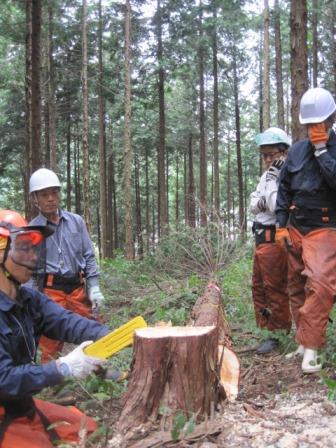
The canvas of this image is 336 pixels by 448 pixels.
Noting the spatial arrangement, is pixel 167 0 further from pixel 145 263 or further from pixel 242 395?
pixel 242 395

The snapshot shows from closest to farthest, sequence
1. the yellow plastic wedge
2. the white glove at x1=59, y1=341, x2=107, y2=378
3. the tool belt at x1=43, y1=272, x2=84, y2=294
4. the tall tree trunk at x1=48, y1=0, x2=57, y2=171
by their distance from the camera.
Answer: the white glove at x1=59, y1=341, x2=107, y2=378, the yellow plastic wedge, the tool belt at x1=43, y1=272, x2=84, y2=294, the tall tree trunk at x1=48, y1=0, x2=57, y2=171

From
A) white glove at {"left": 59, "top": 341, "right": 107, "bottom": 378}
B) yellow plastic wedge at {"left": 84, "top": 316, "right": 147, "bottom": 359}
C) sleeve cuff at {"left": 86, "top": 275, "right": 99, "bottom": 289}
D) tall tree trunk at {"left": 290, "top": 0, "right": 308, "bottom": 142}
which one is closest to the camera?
white glove at {"left": 59, "top": 341, "right": 107, "bottom": 378}

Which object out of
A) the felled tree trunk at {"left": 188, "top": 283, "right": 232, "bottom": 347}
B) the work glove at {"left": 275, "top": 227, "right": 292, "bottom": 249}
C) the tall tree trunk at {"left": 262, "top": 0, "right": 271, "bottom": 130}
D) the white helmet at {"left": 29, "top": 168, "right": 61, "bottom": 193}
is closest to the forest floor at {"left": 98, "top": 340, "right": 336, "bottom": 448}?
the felled tree trunk at {"left": 188, "top": 283, "right": 232, "bottom": 347}

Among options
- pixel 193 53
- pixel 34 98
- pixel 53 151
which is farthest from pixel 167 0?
pixel 34 98

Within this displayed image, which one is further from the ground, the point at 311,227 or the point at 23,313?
the point at 311,227

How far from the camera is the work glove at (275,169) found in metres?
5.12

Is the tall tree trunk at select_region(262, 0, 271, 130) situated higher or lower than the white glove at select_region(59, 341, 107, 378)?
higher

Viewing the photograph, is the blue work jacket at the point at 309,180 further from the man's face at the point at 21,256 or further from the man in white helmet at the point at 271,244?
the man's face at the point at 21,256

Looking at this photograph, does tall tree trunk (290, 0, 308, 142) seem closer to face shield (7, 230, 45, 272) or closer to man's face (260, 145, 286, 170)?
man's face (260, 145, 286, 170)

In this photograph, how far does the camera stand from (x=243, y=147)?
38.0 m

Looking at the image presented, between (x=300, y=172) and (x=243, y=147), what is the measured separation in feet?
112

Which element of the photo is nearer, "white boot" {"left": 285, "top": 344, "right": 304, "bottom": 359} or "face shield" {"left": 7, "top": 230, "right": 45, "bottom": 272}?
"face shield" {"left": 7, "top": 230, "right": 45, "bottom": 272}

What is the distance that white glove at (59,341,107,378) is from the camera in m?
3.11

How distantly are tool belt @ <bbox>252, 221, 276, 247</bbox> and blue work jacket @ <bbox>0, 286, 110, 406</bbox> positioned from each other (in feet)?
7.35
